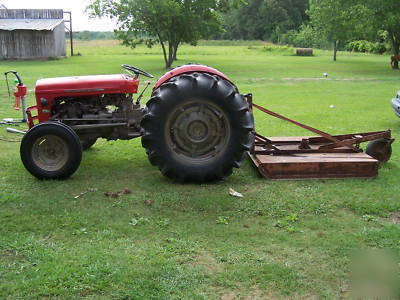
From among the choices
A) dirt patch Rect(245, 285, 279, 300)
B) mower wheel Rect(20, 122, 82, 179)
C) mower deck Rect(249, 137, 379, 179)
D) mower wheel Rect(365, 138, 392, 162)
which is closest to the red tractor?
mower wheel Rect(20, 122, 82, 179)

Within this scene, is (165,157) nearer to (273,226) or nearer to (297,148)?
(273,226)

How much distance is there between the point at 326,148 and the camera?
6.76m

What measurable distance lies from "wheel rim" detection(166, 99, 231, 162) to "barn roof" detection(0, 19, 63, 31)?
29.7m

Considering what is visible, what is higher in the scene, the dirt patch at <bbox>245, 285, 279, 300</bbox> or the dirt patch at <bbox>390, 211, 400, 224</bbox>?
the dirt patch at <bbox>390, 211, 400, 224</bbox>

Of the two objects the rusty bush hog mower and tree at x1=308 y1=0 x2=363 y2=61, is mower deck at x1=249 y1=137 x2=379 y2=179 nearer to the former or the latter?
the rusty bush hog mower

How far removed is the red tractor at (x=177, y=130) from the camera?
5809 mm

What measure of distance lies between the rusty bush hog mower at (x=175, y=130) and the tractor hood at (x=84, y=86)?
0.01 meters

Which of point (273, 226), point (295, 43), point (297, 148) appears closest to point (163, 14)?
point (297, 148)

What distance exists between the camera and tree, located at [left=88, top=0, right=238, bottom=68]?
2362cm

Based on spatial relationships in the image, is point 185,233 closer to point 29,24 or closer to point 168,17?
point 168,17

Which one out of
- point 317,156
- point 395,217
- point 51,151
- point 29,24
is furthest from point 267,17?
point 395,217

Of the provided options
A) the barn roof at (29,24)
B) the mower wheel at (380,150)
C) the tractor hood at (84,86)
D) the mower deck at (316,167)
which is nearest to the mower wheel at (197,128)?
the mower deck at (316,167)

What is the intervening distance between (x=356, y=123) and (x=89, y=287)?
8348 mm

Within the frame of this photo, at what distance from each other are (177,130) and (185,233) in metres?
1.91
